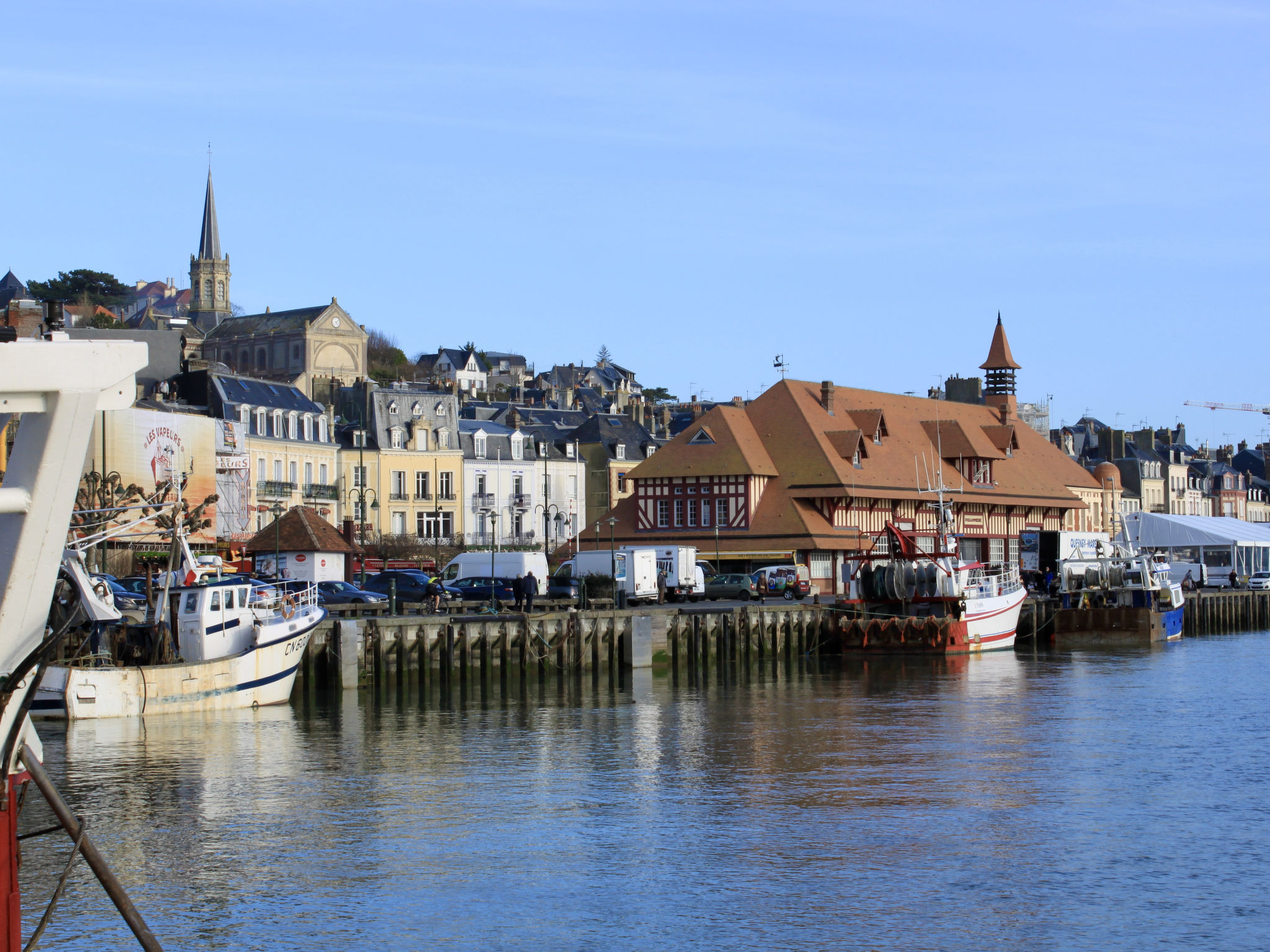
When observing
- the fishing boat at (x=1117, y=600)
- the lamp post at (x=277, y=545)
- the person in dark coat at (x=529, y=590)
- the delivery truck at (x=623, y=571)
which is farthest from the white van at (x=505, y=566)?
the fishing boat at (x=1117, y=600)

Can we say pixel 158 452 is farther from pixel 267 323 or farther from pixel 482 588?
pixel 267 323

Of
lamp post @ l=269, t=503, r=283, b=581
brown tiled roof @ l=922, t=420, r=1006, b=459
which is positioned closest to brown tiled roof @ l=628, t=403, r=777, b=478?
brown tiled roof @ l=922, t=420, r=1006, b=459

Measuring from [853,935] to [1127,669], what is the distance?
35.9m

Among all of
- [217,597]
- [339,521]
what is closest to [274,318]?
[339,521]

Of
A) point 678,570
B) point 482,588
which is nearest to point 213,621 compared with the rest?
point 482,588

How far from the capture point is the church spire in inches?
6531

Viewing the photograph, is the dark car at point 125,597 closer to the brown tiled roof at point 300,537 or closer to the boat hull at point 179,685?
the boat hull at point 179,685

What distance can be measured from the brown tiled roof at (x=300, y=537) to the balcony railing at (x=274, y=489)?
31.4 m

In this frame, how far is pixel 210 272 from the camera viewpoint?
6511 inches

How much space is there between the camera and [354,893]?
18328 mm

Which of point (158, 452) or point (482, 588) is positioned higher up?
point (158, 452)

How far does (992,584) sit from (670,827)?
38053 millimetres

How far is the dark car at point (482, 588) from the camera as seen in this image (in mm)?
56656

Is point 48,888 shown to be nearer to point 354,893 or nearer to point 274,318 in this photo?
point 354,893
